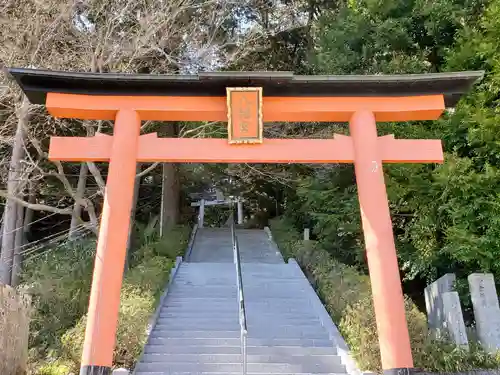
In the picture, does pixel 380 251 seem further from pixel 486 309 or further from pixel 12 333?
pixel 12 333

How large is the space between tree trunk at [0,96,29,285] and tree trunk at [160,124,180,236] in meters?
5.59

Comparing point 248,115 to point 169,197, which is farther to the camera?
point 169,197

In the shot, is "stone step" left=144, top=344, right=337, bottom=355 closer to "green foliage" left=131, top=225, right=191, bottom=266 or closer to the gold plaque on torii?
the gold plaque on torii

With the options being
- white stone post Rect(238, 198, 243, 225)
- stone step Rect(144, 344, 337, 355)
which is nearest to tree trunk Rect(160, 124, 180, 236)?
white stone post Rect(238, 198, 243, 225)

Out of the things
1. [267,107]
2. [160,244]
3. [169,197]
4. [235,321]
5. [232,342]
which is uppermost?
[169,197]

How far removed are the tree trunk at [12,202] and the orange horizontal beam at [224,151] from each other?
4550mm

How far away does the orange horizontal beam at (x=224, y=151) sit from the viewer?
6.65 meters

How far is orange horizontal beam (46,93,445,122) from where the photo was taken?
684 centimetres

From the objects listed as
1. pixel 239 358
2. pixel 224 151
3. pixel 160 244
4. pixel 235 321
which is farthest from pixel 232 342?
pixel 160 244

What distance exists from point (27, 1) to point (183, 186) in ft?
41.2

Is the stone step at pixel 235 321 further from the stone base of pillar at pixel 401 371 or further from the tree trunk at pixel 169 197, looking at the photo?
the tree trunk at pixel 169 197

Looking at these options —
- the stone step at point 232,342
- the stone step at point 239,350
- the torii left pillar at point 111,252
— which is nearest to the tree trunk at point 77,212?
the stone step at point 232,342

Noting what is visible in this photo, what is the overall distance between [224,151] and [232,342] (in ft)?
10.7

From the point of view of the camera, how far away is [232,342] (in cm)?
780
